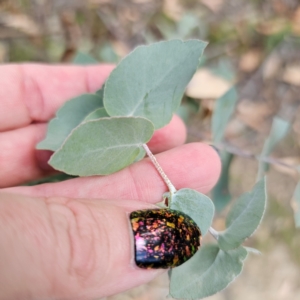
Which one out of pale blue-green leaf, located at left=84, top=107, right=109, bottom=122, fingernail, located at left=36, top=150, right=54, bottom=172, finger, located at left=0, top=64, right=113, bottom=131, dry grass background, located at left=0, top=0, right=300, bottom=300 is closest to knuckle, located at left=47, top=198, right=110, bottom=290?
pale blue-green leaf, located at left=84, top=107, right=109, bottom=122

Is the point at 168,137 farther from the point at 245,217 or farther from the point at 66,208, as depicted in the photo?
the point at 66,208

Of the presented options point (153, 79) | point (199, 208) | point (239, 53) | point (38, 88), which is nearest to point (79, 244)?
point (199, 208)

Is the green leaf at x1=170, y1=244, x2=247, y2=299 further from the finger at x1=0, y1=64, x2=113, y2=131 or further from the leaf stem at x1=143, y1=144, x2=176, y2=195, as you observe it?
the finger at x1=0, y1=64, x2=113, y2=131

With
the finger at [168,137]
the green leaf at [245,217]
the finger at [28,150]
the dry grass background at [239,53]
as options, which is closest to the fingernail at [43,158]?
the finger at [28,150]

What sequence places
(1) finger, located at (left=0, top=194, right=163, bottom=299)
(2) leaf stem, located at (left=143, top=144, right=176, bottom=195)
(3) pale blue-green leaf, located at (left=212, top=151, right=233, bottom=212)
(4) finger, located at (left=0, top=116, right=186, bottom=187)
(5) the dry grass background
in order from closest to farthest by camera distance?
1. (1) finger, located at (left=0, top=194, right=163, bottom=299)
2. (2) leaf stem, located at (left=143, top=144, right=176, bottom=195)
3. (4) finger, located at (left=0, top=116, right=186, bottom=187)
4. (3) pale blue-green leaf, located at (left=212, top=151, right=233, bottom=212)
5. (5) the dry grass background

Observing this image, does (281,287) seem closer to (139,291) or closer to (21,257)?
(139,291)

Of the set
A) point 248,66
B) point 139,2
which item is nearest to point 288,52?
point 248,66
